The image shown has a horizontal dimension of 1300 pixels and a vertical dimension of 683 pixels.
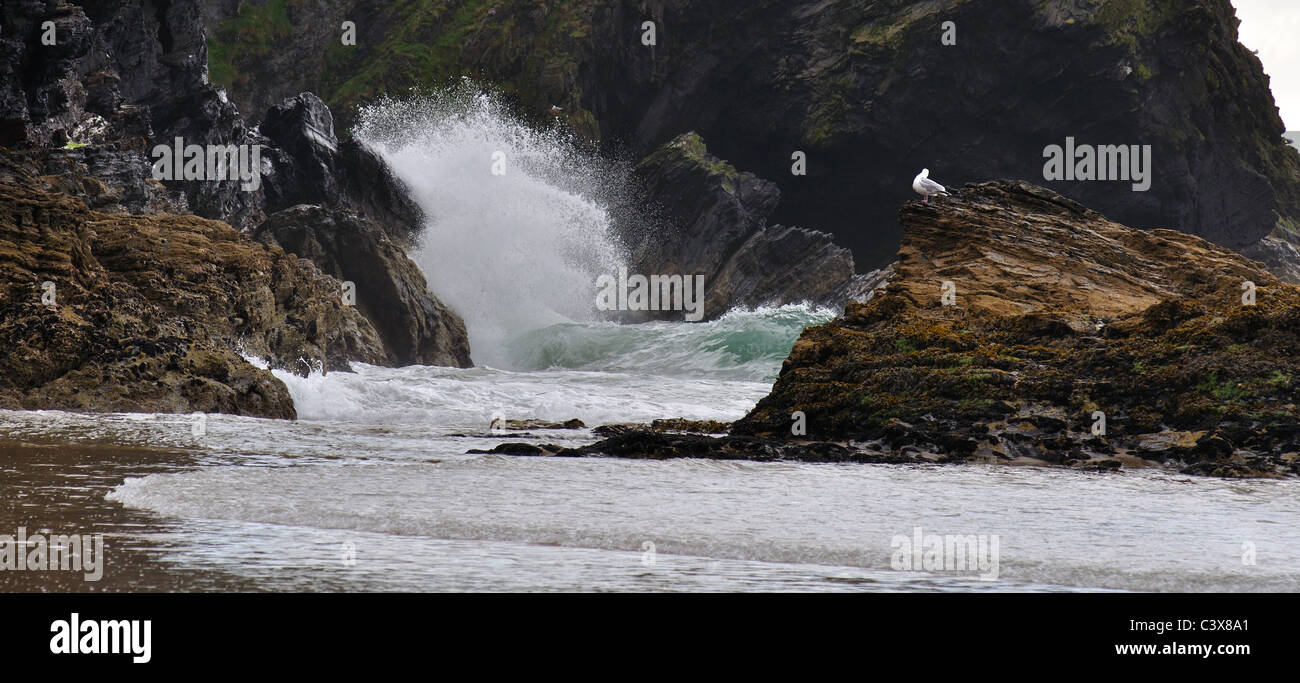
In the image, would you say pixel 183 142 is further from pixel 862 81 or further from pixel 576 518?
pixel 862 81

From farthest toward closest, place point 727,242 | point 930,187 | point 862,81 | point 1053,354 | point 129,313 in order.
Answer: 1. point 862,81
2. point 727,242
3. point 930,187
4. point 129,313
5. point 1053,354

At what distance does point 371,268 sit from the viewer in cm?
2834

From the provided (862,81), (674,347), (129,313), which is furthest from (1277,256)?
(129,313)

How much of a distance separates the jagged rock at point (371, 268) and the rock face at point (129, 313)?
27.2ft

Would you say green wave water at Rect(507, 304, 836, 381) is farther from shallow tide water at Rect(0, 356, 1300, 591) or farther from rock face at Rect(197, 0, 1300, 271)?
shallow tide water at Rect(0, 356, 1300, 591)

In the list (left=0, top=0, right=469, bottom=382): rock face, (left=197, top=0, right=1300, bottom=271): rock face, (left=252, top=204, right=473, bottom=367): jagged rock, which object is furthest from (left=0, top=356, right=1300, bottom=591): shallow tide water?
(left=197, top=0, right=1300, bottom=271): rock face

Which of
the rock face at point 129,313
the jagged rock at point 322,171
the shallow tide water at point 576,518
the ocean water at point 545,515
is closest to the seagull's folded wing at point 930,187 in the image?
the ocean water at point 545,515

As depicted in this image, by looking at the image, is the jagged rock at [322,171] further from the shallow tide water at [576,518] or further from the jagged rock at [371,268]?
the shallow tide water at [576,518]

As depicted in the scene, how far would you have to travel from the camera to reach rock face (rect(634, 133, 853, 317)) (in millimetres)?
44531

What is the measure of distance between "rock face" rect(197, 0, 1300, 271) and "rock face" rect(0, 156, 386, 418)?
30414 mm

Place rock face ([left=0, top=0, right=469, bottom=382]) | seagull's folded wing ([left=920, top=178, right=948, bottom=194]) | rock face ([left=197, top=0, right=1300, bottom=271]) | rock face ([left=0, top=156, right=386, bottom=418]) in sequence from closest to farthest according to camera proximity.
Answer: rock face ([left=0, top=156, right=386, bottom=418]) < seagull's folded wing ([left=920, top=178, right=948, bottom=194]) < rock face ([left=0, top=0, right=469, bottom=382]) < rock face ([left=197, top=0, right=1300, bottom=271])

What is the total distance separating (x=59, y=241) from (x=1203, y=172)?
47727mm

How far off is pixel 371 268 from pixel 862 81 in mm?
28184

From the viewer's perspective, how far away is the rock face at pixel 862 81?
158 feet
